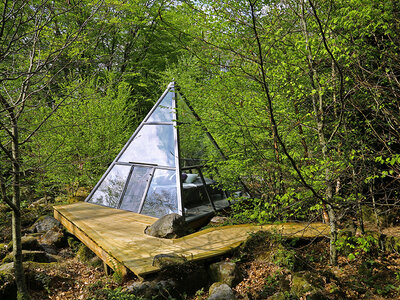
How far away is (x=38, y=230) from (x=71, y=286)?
16.6 ft

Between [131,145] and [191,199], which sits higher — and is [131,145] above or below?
above

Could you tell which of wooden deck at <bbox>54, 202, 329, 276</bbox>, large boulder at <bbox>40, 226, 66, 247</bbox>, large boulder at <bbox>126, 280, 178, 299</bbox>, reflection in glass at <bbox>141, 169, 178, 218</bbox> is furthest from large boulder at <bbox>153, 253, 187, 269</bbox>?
large boulder at <bbox>40, 226, 66, 247</bbox>

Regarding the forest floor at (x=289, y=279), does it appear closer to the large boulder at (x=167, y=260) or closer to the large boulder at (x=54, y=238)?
the large boulder at (x=167, y=260)

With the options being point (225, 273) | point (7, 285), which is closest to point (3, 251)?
point (7, 285)

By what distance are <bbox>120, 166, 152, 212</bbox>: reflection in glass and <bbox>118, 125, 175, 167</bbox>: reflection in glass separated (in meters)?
0.30

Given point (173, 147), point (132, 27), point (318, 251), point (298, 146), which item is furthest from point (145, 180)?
point (132, 27)

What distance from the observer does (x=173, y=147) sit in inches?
260

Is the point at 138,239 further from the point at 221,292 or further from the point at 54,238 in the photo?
the point at 54,238

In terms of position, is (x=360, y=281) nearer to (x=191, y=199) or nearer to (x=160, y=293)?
(x=160, y=293)

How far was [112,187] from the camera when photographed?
776cm

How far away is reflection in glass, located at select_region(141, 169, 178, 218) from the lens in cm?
618

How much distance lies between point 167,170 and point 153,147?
96 centimetres

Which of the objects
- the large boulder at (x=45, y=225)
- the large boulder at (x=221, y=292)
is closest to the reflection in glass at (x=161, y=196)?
the large boulder at (x=221, y=292)

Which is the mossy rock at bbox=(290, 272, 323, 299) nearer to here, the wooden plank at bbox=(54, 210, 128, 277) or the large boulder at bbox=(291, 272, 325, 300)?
the large boulder at bbox=(291, 272, 325, 300)
